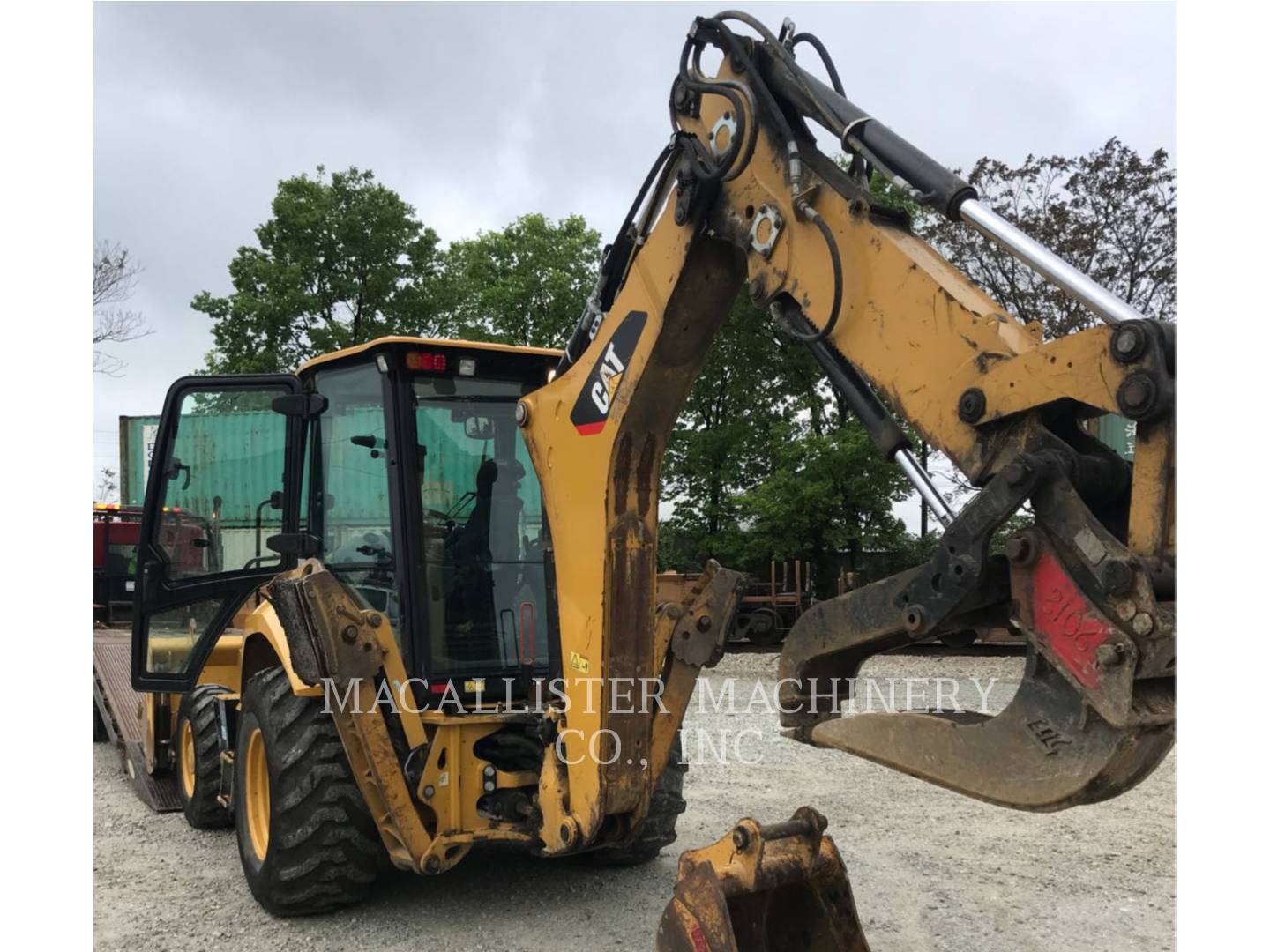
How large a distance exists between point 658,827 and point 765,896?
1.87 meters

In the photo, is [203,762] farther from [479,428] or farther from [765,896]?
[765,896]

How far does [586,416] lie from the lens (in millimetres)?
3918

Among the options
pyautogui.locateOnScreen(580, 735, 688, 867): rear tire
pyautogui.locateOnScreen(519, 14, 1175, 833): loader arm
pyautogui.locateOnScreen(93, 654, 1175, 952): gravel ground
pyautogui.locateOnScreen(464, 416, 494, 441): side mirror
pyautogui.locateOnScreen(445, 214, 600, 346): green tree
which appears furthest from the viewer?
pyautogui.locateOnScreen(445, 214, 600, 346): green tree

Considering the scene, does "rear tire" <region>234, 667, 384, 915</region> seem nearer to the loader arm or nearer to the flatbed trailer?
the loader arm

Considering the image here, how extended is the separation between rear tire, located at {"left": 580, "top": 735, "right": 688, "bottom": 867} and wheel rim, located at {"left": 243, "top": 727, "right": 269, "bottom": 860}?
5.03 ft

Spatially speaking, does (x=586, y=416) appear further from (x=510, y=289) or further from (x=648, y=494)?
(x=510, y=289)

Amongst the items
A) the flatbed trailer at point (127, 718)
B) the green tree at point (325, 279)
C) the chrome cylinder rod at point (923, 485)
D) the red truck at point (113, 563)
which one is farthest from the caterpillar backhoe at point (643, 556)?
the green tree at point (325, 279)

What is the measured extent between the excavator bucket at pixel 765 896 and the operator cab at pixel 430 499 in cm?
140

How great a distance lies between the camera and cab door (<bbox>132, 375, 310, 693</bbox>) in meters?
5.68

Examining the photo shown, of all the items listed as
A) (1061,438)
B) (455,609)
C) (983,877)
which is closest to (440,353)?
(455,609)

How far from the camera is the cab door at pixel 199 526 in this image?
Result: 5676 millimetres

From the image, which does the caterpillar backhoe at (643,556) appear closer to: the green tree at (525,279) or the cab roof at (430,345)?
the cab roof at (430,345)

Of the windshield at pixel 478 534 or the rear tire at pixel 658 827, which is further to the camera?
the rear tire at pixel 658 827

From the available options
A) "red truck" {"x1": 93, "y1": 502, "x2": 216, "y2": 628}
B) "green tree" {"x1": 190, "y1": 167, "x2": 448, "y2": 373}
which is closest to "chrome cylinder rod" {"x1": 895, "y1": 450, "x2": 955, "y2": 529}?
"red truck" {"x1": 93, "y1": 502, "x2": 216, "y2": 628}
